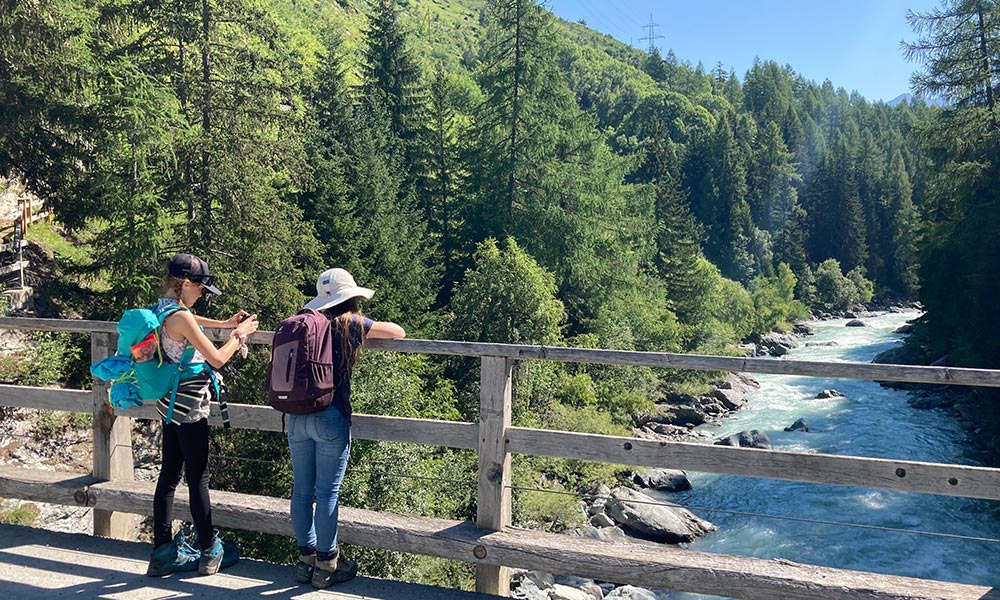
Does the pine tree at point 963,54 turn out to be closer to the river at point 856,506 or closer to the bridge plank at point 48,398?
the river at point 856,506

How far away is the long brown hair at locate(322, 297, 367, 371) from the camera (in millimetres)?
4234

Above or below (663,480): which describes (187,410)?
above

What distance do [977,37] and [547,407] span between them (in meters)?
22.6

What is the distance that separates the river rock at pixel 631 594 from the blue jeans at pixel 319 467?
47.3 feet

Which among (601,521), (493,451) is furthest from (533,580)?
(493,451)

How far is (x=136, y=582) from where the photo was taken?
14.6ft

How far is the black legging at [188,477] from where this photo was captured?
4.45 m

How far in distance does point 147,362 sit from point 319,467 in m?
1.20

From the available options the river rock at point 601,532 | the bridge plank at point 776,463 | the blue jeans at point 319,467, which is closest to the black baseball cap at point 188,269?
the blue jeans at point 319,467

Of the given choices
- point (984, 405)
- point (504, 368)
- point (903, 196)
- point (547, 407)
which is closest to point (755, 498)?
point (547, 407)

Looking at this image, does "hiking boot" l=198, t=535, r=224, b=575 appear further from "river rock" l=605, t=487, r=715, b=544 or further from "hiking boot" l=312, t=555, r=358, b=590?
"river rock" l=605, t=487, r=715, b=544

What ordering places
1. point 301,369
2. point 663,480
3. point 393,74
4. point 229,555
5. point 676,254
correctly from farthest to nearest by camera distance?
point 676,254 → point 393,74 → point 663,480 → point 229,555 → point 301,369

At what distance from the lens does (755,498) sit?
2297cm

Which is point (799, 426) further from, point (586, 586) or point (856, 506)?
point (586, 586)
